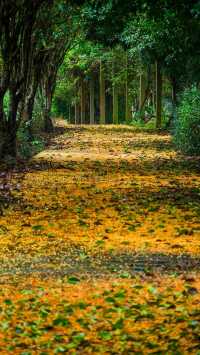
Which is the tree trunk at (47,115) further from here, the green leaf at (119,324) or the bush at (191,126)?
the green leaf at (119,324)

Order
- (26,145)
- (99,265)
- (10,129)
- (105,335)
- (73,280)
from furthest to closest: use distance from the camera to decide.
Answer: (26,145)
(10,129)
(99,265)
(73,280)
(105,335)

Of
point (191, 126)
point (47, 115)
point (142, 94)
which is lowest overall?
point (47, 115)

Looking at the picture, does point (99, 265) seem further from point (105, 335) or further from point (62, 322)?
point (105, 335)

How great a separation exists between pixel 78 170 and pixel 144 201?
6.58 meters

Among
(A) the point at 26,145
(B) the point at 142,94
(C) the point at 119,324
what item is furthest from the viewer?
(B) the point at 142,94

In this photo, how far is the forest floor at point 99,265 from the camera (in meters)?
6.36

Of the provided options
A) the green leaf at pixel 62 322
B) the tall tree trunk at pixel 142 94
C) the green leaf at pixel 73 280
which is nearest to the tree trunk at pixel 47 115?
the tall tree trunk at pixel 142 94

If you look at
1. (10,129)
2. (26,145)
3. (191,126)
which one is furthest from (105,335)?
(26,145)

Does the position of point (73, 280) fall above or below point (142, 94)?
below

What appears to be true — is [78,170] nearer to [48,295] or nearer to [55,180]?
[55,180]

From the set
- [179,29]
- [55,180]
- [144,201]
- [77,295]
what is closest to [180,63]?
[179,29]

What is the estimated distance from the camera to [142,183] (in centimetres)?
1769

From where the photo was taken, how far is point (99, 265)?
29.1 ft

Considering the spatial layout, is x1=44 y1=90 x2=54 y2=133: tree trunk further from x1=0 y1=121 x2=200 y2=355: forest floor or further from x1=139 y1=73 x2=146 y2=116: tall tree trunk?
x1=0 y1=121 x2=200 y2=355: forest floor
